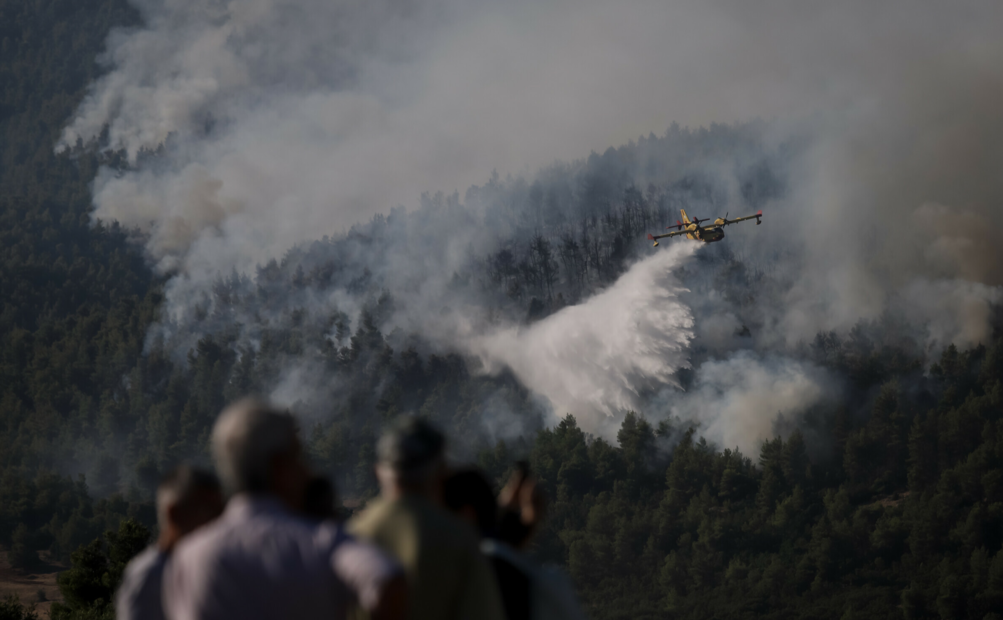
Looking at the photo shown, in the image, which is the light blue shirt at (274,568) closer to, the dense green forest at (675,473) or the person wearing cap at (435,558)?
the person wearing cap at (435,558)

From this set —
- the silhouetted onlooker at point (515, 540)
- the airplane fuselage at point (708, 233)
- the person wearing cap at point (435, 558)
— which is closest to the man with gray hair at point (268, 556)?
the person wearing cap at point (435, 558)

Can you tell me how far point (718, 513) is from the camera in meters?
147

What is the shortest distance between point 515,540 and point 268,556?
2.32 m

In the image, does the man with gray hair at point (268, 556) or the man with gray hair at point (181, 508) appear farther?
the man with gray hair at point (181, 508)

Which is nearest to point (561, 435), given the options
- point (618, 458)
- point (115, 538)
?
point (618, 458)

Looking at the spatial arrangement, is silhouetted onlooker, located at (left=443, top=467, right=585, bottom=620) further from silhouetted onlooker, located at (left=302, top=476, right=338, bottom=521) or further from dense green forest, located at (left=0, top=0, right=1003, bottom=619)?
dense green forest, located at (left=0, top=0, right=1003, bottom=619)

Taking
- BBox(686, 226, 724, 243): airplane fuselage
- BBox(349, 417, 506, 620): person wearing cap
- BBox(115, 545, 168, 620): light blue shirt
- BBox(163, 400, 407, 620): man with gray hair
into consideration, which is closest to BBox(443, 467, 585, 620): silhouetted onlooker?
BBox(349, 417, 506, 620): person wearing cap

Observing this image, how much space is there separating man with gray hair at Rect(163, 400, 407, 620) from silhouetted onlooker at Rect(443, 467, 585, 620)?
153 cm

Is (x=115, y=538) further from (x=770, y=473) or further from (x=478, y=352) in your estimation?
(x=478, y=352)

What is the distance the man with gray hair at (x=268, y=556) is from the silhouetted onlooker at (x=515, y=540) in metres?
1.53

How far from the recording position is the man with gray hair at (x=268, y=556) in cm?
470

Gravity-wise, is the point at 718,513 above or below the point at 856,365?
below

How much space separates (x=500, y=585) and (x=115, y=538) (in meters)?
60.4

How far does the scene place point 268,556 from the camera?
4906 millimetres
